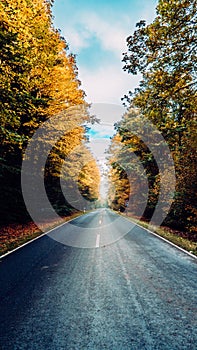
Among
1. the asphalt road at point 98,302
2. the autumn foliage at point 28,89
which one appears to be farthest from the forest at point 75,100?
the asphalt road at point 98,302

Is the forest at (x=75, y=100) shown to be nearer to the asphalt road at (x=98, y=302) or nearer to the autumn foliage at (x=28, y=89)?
the autumn foliage at (x=28, y=89)

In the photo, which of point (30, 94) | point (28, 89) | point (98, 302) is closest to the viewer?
point (98, 302)

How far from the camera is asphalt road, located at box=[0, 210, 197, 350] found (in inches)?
110

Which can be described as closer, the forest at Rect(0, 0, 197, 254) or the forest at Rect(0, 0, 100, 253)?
the forest at Rect(0, 0, 100, 253)

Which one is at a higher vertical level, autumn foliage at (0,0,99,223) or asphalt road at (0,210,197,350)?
autumn foliage at (0,0,99,223)

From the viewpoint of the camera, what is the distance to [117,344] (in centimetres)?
268

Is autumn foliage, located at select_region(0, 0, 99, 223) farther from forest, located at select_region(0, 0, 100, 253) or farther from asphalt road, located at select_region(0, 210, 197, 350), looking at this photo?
asphalt road, located at select_region(0, 210, 197, 350)

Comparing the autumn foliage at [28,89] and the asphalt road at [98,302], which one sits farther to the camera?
the autumn foliage at [28,89]

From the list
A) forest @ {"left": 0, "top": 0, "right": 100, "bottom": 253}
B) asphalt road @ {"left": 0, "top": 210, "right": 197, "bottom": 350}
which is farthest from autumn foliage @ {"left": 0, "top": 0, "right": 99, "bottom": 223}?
asphalt road @ {"left": 0, "top": 210, "right": 197, "bottom": 350}

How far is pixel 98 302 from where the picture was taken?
3867 mm

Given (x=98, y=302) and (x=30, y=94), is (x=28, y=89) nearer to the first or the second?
(x=30, y=94)

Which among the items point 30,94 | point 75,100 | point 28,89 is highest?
point 75,100

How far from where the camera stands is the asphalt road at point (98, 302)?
9.18 ft

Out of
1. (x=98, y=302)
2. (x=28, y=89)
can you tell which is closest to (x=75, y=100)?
(x=28, y=89)
